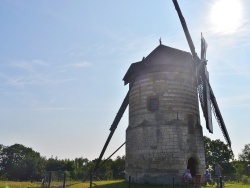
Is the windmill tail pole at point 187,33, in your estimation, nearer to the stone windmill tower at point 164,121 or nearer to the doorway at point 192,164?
the stone windmill tower at point 164,121

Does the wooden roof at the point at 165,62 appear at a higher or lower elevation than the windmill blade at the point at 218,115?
higher

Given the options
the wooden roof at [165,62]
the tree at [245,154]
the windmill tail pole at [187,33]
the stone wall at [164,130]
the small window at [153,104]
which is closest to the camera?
the stone wall at [164,130]

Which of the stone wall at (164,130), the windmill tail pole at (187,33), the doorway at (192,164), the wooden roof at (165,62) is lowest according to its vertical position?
A: the doorway at (192,164)

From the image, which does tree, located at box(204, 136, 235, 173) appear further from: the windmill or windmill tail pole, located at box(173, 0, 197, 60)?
windmill tail pole, located at box(173, 0, 197, 60)

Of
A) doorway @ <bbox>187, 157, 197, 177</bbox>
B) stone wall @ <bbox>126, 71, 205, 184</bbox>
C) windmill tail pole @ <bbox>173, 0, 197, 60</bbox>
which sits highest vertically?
windmill tail pole @ <bbox>173, 0, 197, 60</bbox>

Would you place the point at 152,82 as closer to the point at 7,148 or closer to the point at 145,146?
the point at 145,146

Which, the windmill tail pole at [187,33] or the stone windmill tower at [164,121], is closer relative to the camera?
the stone windmill tower at [164,121]

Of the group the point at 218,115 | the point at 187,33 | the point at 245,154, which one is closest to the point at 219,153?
the point at 245,154

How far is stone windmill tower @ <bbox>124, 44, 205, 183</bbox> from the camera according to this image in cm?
1674

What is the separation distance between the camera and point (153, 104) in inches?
707

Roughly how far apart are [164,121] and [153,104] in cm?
146

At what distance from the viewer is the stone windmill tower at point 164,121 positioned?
16739 mm

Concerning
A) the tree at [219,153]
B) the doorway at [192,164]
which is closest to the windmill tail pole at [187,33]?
the doorway at [192,164]

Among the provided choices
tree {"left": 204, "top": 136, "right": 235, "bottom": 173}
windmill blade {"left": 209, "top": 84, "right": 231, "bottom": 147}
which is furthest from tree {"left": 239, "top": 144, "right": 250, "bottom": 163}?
windmill blade {"left": 209, "top": 84, "right": 231, "bottom": 147}
